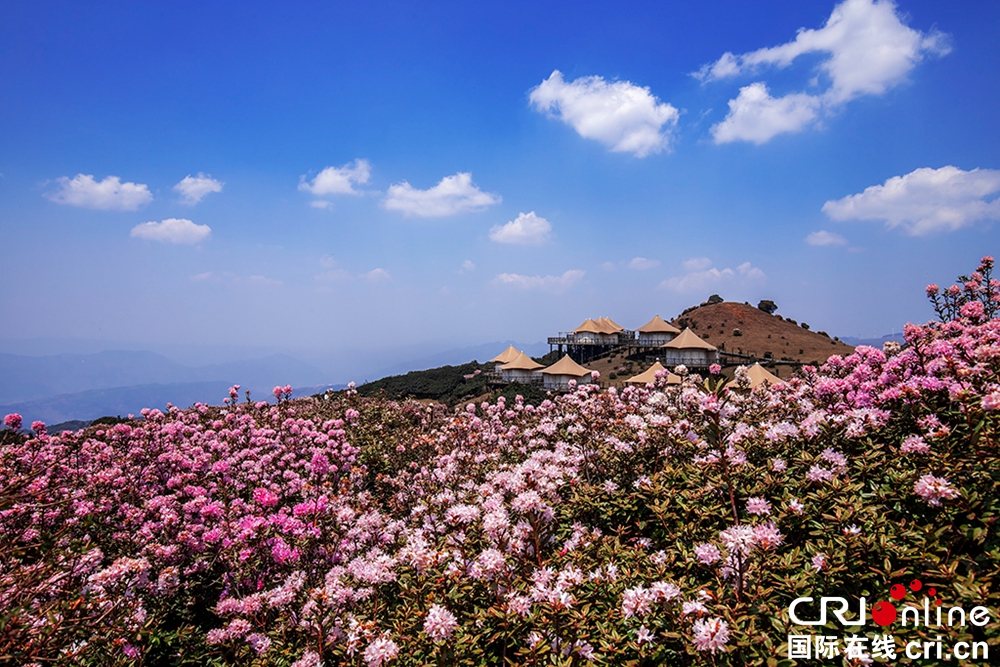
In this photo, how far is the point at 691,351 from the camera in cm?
4784

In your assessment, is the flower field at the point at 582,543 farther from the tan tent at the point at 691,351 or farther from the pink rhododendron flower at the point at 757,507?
the tan tent at the point at 691,351

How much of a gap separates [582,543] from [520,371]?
44093 millimetres

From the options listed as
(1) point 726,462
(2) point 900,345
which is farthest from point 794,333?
(1) point 726,462

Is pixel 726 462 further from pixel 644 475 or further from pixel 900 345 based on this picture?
pixel 900 345

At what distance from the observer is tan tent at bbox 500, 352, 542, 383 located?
47534 mm

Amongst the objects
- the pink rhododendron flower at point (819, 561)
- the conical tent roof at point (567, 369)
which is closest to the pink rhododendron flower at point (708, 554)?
the pink rhododendron flower at point (819, 561)

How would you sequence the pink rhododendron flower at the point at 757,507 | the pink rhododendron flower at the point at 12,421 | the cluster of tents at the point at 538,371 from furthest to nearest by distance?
the cluster of tents at the point at 538,371, the pink rhododendron flower at the point at 12,421, the pink rhododendron flower at the point at 757,507

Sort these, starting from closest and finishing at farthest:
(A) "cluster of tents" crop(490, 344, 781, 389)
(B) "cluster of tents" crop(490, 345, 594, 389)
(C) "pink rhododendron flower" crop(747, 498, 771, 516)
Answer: (C) "pink rhododendron flower" crop(747, 498, 771, 516), (A) "cluster of tents" crop(490, 344, 781, 389), (B) "cluster of tents" crop(490, 345, 594, 389)

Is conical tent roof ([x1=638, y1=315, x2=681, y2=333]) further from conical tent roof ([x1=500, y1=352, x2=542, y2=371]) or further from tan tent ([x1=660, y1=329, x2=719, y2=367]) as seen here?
conical tent roof ([x1=500, y1=352, x2=542, y2=371])

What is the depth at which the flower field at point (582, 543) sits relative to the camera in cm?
269

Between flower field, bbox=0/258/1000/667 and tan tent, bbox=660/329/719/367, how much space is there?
42.6 meters

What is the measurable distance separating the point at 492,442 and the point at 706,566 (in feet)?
16.3

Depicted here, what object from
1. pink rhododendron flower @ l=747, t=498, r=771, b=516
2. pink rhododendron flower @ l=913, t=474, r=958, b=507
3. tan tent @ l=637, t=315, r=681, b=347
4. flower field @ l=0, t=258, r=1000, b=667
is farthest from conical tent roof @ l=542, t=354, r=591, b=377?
pink rhododendron flower @ l=913, t=474, r=958, b=507

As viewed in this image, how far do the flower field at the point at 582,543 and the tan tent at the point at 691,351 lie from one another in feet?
140
